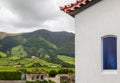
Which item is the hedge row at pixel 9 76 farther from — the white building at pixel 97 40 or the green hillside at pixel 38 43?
the green hillside at pixel 38 43

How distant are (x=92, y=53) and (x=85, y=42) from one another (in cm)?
48

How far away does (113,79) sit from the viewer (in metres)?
9.20

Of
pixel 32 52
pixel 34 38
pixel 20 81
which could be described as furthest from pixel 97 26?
pixel 34 38

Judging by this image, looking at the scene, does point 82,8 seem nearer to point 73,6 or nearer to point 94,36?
point 73,6

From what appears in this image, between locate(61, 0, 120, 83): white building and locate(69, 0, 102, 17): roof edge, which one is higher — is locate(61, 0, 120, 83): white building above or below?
below

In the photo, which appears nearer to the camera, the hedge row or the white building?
Answer: the white building

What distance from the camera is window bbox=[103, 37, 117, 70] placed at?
9492 millimetres

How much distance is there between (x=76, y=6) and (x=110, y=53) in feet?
5.68

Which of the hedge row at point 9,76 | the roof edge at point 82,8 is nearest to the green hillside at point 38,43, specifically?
the hedge row at point 9,76

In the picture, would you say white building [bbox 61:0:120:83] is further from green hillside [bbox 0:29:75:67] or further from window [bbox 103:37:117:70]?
green hillside [bbox 0:29:75:67]

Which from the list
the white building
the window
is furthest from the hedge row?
the window

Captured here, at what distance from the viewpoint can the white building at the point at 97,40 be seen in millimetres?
9312

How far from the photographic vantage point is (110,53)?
31.7 feet

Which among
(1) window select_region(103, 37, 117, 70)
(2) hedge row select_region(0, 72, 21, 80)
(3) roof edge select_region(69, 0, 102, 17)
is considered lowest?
(2) hedge row select_region(0, 72, 21, 80)
